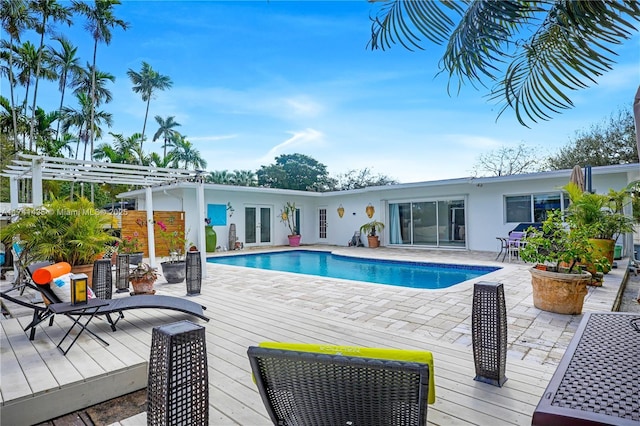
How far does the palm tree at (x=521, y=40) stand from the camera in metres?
1.43

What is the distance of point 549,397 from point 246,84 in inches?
391

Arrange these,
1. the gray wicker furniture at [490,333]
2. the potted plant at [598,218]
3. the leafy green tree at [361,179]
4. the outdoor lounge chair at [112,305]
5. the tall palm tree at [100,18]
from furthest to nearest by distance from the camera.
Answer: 1. the leafy green tree at [361,179]
2. the tall palm tree at [100,18]
3. the potted plant at [598,218]
4. the outdoor lounge chair at [112,305]
5. the gray wicker furniture at [490,333]

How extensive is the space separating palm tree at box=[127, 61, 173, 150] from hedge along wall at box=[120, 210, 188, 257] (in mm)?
15394

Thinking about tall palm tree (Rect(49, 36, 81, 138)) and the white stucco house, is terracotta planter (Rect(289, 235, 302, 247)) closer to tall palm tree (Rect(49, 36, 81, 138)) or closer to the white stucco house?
the white stucco house

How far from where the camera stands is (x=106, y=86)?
21.5 metres

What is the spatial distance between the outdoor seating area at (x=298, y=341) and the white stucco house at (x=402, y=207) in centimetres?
502

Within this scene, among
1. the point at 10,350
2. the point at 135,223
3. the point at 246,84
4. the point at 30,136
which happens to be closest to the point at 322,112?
the point at 246,84

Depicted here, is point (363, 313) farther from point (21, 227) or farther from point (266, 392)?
point (21, 227)

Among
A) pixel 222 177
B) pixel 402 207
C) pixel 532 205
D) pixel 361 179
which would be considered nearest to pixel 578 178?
pixel 532 205

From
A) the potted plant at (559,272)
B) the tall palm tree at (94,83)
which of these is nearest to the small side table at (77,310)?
the potted plant at (559,272)

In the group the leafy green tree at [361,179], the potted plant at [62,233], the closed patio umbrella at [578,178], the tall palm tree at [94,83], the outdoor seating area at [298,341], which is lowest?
the outdoor seating area at [298,341]

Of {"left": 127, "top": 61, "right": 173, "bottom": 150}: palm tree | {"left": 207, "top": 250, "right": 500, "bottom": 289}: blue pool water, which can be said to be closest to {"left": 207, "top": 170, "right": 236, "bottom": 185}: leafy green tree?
{"left": 127, "top": 61, "right": 173, "bottom": 150}: palm tree

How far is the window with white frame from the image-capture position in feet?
34.9

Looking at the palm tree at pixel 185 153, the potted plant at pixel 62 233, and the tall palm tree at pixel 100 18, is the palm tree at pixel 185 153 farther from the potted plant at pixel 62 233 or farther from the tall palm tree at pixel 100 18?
the potted plant at pixel 62 233
